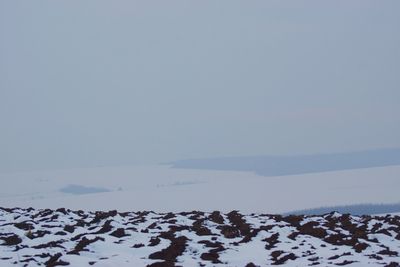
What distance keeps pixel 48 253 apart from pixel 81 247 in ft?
2.52

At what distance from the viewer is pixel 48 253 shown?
37.7 feet

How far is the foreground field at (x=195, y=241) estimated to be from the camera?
35.8 ft

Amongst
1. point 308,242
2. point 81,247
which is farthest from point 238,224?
point 81,247

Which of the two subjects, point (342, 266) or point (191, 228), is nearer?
point (342, 266)

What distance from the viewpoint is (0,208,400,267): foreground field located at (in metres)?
10.9

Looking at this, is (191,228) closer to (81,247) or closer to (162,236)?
(162,236)

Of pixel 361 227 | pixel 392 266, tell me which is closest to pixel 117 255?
pixel 392 266

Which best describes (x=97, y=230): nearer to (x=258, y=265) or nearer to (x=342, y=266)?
(x=258, y=265)

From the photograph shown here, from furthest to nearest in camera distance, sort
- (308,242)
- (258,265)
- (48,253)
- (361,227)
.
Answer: (361,227), (308,242), (48,253), (258,265)

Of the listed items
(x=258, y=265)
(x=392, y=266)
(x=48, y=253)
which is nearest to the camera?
(x=392, y=266)

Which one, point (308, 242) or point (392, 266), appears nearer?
point (392, 266)

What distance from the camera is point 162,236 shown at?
13.3 m

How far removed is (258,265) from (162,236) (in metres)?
3.42

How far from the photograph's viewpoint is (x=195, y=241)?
508 inches
